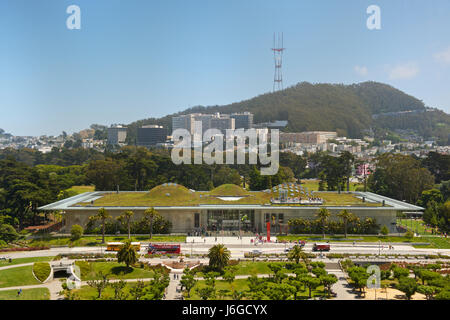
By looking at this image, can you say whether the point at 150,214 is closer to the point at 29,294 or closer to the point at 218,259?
the point at 218,259

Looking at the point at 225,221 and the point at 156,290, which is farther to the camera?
the point at 225,221

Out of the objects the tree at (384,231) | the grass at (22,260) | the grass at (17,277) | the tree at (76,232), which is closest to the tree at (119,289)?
the grass at (17,277)

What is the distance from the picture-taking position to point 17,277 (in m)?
32.4

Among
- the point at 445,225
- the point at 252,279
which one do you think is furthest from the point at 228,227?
the point at 445,225

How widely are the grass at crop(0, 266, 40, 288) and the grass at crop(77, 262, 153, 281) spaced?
12.7 ft

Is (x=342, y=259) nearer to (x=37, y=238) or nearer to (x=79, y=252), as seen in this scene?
(x=79, y=252)

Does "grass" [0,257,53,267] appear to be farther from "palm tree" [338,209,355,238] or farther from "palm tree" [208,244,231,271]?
"palm tree" [338,209,355,238]

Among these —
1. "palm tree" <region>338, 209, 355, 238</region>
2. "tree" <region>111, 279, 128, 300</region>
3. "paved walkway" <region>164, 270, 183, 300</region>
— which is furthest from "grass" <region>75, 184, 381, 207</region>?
"tree" <region>111, 279, 128, 300</region>

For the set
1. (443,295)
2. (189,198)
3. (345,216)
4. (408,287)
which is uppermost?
(189,198)

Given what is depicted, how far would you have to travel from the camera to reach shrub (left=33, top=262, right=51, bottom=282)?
106 ft

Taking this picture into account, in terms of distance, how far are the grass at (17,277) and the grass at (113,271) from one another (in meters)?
3.88

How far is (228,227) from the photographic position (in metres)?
49.2

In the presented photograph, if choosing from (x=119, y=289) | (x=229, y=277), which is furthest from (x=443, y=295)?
(x=119, y=289)

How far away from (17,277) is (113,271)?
7.66 m
